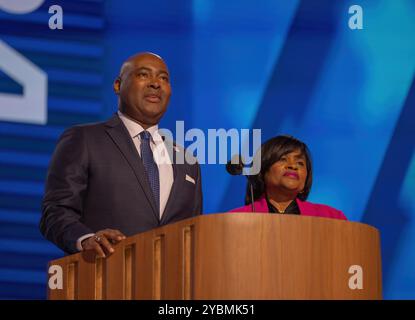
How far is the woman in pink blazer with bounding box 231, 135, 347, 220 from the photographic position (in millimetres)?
3738

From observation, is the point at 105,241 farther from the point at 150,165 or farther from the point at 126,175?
the point at 150,165

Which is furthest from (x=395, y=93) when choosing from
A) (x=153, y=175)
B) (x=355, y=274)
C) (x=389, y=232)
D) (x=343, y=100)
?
(x=355, y=274)

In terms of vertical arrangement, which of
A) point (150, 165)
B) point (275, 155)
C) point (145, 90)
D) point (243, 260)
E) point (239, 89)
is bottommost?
point (243, 260)

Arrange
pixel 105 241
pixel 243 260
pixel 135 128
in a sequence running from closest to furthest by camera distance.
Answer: pixel 243 260 < pixel 105 241 < pixel 135 128

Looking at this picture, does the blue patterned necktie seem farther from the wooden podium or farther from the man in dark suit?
the wooden podium

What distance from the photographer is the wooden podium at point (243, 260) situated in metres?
2.54

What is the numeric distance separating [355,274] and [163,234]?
1.80 feet

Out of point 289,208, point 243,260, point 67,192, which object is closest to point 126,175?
point 67,192

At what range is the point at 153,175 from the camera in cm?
341

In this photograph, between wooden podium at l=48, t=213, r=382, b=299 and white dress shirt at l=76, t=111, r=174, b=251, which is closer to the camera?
wooden podium at l=48, t=213, r=382, b=299

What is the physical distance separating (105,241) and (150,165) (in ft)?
2.49

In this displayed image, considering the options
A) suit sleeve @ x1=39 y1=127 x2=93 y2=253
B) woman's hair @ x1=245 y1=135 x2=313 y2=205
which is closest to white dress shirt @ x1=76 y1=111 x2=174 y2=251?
suit sleeve @ x1=39 y1=127 x2=93 y2=253

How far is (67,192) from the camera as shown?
10.6ft

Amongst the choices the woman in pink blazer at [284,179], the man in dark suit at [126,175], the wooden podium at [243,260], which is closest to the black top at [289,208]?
the woman in pink blazer at [284,179]
